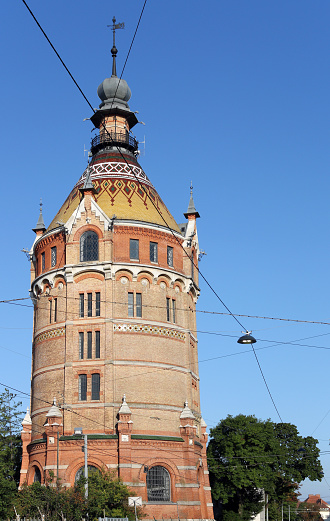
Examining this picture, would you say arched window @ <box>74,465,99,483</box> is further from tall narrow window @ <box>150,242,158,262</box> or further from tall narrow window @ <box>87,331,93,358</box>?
tall narrow window @ <box>150,242,158,262</box>

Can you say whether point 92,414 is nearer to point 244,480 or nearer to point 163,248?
point 163,248

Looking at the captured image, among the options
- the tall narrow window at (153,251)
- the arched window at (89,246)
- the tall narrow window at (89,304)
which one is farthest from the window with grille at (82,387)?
the tall narrow window at (153,251)

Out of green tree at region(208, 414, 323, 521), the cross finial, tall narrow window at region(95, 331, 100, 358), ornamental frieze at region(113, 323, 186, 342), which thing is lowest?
green tree at region(208, 414, 323, 521)

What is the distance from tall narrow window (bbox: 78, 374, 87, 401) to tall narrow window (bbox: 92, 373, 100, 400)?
0.60 meters

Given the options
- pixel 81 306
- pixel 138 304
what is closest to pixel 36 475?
pixel 81 306

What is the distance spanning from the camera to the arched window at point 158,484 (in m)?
44.3

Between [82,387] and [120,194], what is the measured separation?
595 inches

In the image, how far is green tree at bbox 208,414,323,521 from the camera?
63.6m

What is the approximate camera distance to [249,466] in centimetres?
6431

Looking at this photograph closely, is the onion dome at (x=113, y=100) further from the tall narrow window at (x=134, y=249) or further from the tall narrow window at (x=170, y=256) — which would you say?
the tall narrow window at (x=134, y=249)

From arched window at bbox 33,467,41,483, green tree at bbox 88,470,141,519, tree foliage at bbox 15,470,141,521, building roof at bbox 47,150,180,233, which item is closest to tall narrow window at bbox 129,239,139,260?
building roof at bbox 47,150,180,233

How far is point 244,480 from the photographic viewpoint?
2457 inches

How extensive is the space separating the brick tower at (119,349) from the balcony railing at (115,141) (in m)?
3.70

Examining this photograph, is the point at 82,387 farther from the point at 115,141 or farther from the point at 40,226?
the point at 115,141
